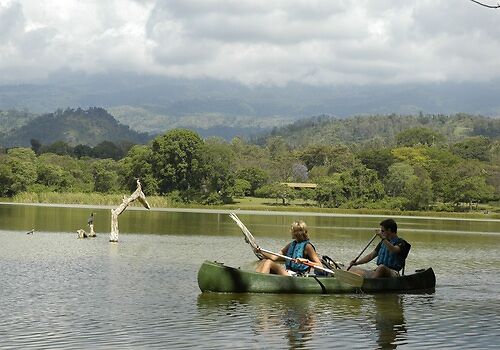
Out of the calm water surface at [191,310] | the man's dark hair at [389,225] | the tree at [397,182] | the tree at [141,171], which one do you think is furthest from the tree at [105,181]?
the man's dark hair at [389,225]

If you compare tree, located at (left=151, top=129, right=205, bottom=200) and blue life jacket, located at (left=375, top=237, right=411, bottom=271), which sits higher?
tree, located at (left=151, top=129, right=205, bottom=200)

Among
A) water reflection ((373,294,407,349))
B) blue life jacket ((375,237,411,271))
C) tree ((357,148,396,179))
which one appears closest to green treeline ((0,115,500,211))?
tree ((357,148,396,179))

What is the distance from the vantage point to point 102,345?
15.3 m

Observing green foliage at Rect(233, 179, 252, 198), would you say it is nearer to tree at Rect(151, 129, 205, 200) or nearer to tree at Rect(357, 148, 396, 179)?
tree at Rect(151, 129, 205, 200)

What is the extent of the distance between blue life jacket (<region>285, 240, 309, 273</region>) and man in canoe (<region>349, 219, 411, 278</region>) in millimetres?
1562

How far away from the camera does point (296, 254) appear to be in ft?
76.1

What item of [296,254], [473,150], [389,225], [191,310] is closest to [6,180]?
[473,150]

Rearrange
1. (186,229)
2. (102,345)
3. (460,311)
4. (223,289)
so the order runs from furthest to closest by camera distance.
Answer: (186,229)
(223,289)
(460,311)
(102,345)

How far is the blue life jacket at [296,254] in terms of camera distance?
23.1 m

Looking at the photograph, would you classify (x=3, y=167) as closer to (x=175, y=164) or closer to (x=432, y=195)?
(x=175, y=164)

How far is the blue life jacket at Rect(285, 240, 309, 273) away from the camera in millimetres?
23141

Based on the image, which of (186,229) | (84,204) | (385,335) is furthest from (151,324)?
(84,204)

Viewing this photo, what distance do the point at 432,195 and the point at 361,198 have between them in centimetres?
871

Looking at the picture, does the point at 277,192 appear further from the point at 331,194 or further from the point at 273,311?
the point at 273,311
